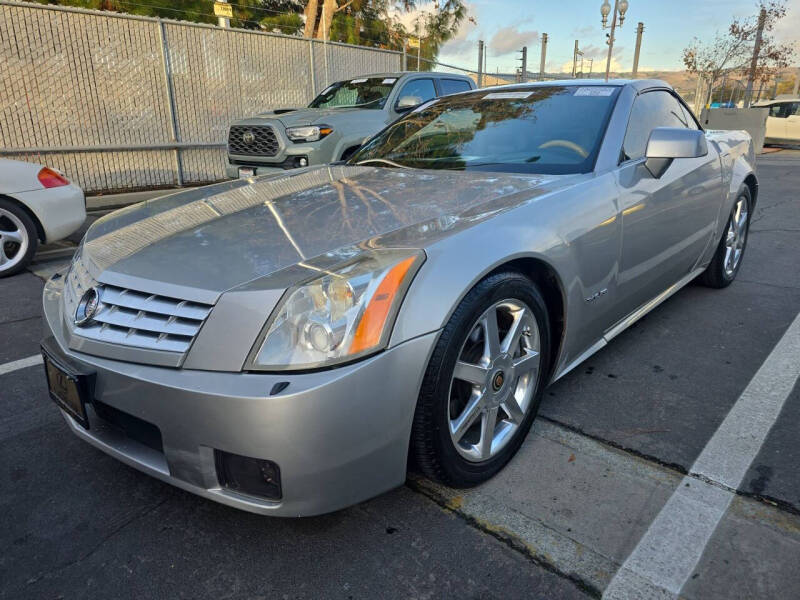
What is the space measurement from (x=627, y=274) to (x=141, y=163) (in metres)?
8.58

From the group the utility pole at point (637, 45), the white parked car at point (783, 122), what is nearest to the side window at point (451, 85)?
the white parked car at point (783, 122)

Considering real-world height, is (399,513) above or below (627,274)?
below

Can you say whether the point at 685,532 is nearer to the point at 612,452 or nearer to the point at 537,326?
the point at 612,452

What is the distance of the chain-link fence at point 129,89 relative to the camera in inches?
311

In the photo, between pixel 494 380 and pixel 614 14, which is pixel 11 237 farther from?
pixel 614 14

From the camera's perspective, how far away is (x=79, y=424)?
193 cm

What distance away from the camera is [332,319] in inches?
61.8

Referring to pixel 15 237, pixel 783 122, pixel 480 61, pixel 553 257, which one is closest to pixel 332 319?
pixel 553 257

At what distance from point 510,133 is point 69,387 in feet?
7.43

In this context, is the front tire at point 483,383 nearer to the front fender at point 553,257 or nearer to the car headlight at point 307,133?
the front fender at point 553,257

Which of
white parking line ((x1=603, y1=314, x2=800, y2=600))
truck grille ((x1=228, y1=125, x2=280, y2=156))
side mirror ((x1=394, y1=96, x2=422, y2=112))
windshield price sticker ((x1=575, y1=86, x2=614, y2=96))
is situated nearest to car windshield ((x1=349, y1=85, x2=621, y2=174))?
windshield price sticker ((x1=575, y1=86, x2=614, y2=96))

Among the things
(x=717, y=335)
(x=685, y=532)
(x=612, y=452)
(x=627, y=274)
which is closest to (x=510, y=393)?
(x=612, y=452)

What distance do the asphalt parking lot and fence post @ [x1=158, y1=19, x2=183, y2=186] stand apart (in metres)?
7.53

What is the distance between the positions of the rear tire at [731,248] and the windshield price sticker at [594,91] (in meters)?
1.69
